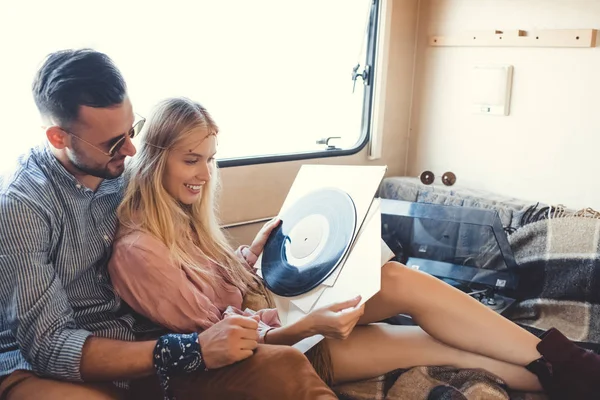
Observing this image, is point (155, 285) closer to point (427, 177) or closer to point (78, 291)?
point (78, 291)

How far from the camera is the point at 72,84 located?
1.08 m

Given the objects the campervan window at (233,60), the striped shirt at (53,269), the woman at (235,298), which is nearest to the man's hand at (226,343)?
the woman at (235,298)

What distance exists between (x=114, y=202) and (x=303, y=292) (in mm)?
429

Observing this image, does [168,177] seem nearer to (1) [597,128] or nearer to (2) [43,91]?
(2) [43,91]

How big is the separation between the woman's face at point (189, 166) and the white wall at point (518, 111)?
1062mm

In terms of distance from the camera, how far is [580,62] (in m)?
1.75

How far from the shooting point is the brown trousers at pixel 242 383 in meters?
1.03

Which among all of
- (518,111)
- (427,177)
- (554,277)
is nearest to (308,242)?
(554,277)

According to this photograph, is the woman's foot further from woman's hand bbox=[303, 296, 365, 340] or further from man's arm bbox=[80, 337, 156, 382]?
man's arm bbox=[80, 337, 156, 382]

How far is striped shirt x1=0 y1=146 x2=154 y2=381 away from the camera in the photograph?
3.32 ft

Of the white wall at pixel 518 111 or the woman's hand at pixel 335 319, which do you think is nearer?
the woman's hand at pixel 335 319

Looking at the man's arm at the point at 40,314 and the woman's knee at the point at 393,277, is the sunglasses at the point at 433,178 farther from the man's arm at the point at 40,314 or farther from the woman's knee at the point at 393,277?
the man's arm at the point at 40,314

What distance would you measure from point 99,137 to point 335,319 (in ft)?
1.81

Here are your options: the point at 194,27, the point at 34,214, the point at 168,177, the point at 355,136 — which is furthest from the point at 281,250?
the point at 355,136
